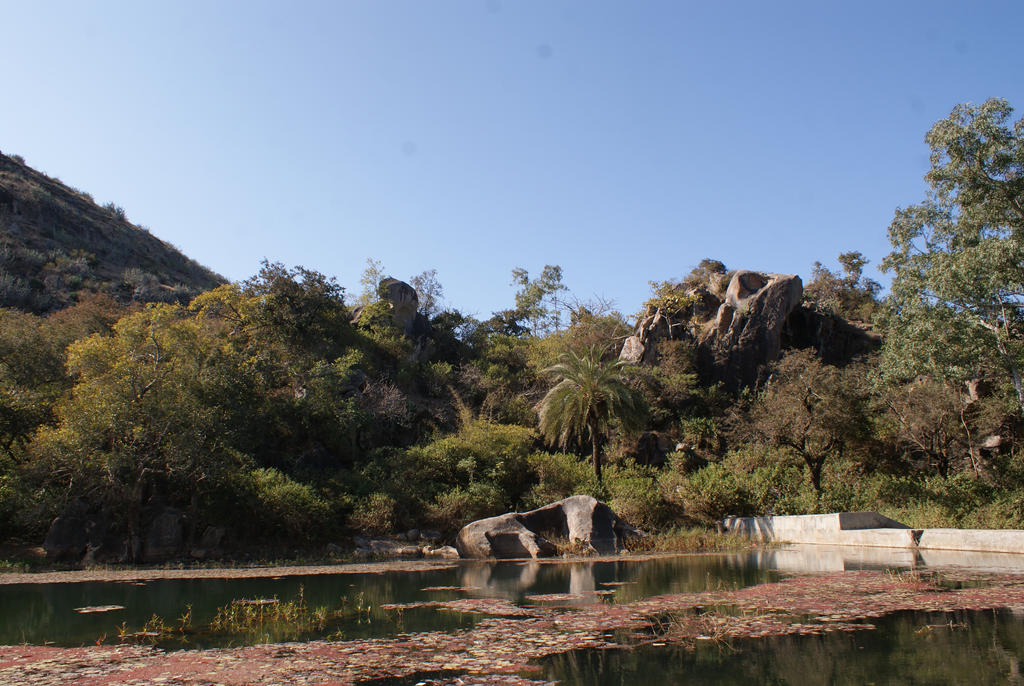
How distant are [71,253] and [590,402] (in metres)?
47.7

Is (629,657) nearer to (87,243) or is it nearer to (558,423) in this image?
(558,423)

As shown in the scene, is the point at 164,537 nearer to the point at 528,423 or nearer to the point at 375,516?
the point at 375,516

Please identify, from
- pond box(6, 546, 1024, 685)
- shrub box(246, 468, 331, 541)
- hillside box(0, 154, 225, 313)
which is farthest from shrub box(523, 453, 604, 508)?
hillside box(0, 154, 225, 313)

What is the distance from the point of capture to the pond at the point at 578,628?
20.8 ft

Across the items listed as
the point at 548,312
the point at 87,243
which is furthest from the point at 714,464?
the point at 87,243

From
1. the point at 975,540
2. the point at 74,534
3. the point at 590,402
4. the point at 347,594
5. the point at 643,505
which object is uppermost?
the point at 590,402

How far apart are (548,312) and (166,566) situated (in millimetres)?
38487

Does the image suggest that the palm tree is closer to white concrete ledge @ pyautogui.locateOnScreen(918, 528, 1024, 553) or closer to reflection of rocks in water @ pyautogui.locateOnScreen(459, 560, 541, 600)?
reflection of rocks in water @ pyautogui.locateOnScreen(459, 560, 541, 600)

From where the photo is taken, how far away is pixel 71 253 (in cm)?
5447

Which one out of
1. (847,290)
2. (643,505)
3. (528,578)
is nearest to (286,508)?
(528,578)

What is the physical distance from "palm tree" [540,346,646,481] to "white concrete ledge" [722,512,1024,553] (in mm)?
6473

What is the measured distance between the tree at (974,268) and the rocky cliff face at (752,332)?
535 inches

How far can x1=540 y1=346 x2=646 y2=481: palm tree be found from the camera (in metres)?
30.1

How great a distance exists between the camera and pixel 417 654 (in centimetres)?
727
